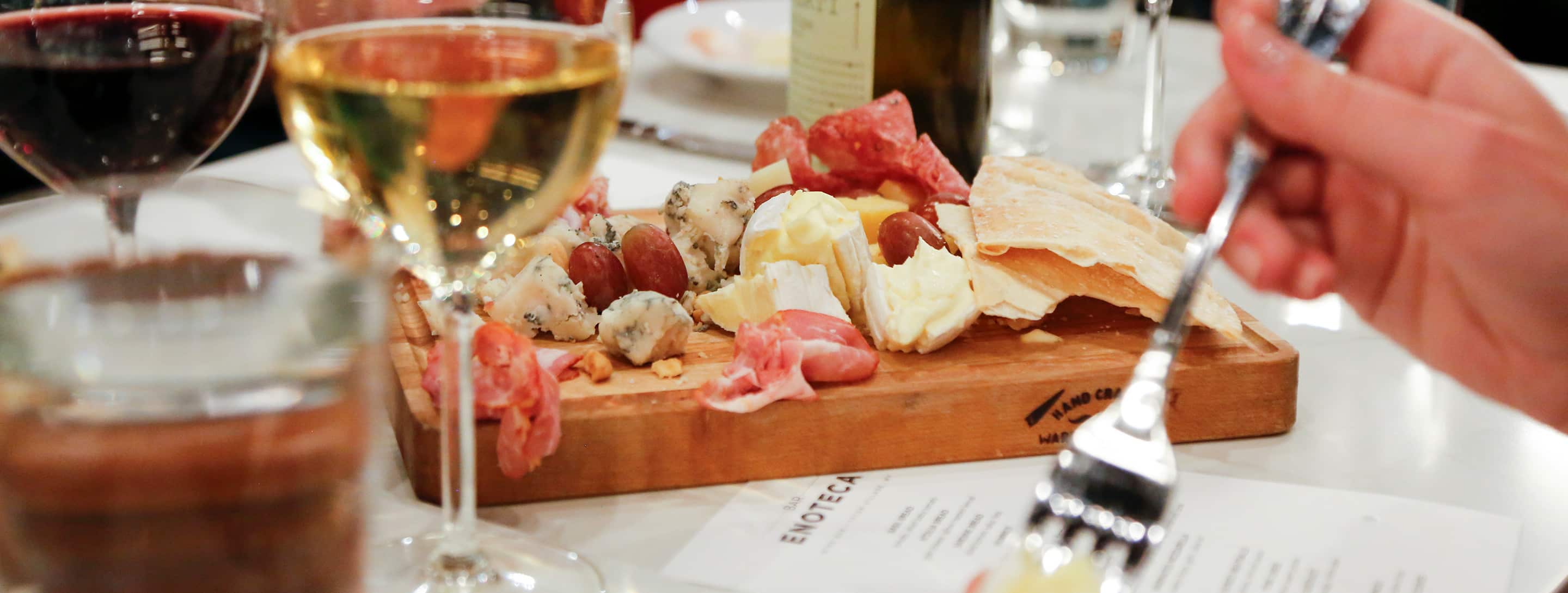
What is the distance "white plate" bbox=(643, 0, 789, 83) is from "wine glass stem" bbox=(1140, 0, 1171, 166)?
0.53 m

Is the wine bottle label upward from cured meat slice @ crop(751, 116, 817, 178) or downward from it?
upward

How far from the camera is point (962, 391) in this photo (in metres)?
0.91

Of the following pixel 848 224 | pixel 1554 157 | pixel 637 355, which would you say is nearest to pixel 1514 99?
pixel 1554 157

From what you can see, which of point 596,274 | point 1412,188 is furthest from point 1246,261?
point 596,274

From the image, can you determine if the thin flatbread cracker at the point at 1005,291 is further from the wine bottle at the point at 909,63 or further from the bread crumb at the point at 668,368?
the wine bottle at the point at 909,63

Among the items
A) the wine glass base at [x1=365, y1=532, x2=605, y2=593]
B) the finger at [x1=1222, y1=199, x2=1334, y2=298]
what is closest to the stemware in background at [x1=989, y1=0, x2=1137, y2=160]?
the finger at [x1=1222, y1=199, x2=1334, y2=298]

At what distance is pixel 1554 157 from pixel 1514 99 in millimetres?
65

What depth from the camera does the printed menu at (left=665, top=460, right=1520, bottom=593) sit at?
0.76 metres

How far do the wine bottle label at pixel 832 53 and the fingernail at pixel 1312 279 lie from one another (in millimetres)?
619

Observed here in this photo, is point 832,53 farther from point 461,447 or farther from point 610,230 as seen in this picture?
point 461,447

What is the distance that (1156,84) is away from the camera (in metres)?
1.49

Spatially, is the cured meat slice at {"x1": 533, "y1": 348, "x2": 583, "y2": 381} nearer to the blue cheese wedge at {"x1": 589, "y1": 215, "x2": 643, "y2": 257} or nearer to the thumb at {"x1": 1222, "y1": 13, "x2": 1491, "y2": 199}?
the blue cheese wedge at {"x1": 589, "y1": 215, "x2": 643, "y2": 257}

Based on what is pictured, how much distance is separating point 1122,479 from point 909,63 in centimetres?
91

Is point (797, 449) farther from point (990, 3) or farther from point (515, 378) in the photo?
point (990, 3)
